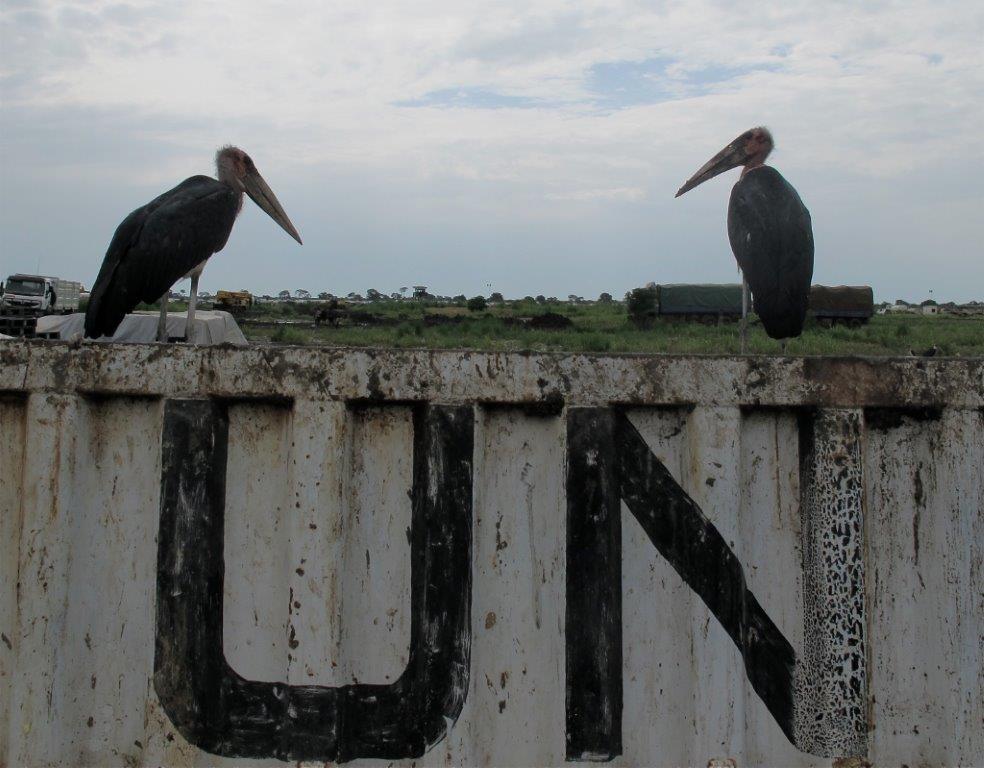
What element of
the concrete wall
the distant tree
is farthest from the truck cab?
the concrete wall

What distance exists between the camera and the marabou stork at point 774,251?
654cm

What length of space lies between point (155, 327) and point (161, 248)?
591 inches

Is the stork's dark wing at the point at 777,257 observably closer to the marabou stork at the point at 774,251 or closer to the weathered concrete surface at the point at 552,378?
the marabou stork at the point at 774,251

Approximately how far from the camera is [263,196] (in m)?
8.00

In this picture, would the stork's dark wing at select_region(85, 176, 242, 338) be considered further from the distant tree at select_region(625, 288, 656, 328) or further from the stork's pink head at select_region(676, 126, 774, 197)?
the distant tree at select_region(625, 288, 656, 328)

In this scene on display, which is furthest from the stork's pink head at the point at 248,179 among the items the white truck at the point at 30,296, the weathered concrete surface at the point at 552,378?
the white truck at the point at 30,296

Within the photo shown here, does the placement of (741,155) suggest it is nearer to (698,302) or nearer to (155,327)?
(155,327)

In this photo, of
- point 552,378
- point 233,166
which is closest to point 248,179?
point 233,166

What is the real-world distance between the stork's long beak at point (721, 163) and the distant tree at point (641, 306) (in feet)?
101

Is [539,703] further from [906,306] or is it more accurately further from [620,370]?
[906,306]

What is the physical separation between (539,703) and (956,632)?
1.25 meters

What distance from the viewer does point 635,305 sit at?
40.5 m

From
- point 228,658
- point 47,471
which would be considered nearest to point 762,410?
point 228,658

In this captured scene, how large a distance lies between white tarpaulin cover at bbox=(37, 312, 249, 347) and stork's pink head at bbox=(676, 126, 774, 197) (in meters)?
11.0
